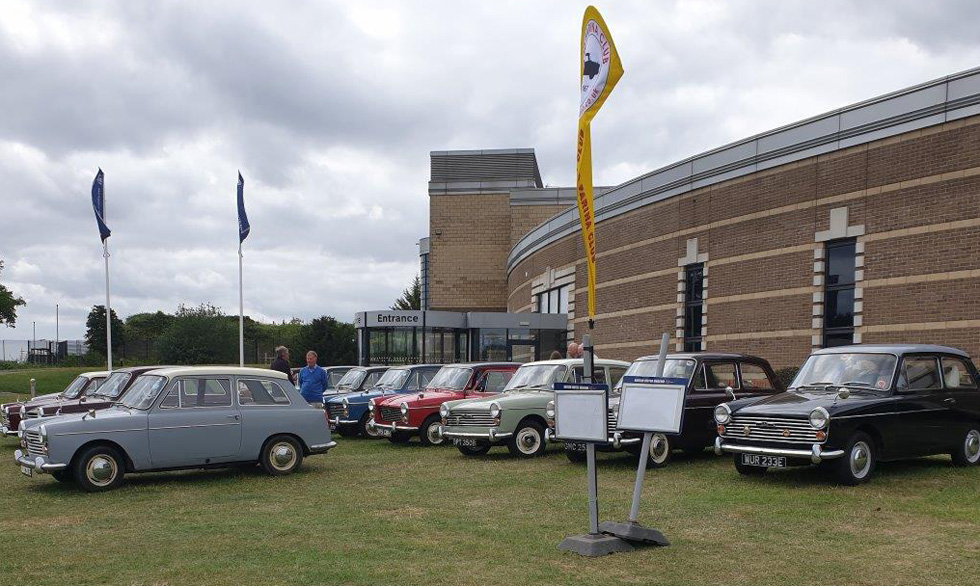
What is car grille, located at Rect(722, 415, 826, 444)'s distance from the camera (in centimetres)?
1059

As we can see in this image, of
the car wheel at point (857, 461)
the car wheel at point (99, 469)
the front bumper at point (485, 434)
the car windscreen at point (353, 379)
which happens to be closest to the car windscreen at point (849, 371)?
the car wheel at point (857, 461)

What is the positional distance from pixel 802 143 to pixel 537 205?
1108 inches

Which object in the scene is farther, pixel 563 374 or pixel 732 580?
pixel 563 374

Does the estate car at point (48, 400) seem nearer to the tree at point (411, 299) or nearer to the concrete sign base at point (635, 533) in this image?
the concrete sign base at point (635, 533)

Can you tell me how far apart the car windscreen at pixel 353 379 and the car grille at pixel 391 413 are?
3827mm

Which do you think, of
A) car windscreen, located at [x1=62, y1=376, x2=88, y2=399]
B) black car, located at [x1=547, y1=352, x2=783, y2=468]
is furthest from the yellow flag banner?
car windscreen, located at [x1=62, y1=376, x2=88, y2=399]

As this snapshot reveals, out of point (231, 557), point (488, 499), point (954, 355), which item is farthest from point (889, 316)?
point (231, 557)

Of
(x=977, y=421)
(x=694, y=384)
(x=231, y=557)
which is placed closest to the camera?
(x=231, y=557)

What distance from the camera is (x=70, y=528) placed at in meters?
9.12

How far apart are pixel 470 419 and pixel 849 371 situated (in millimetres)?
→ 5998

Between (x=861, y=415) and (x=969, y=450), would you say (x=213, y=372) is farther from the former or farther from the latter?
(x=969, y=450)

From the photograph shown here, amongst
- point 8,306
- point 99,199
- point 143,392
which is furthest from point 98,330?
point 143,392

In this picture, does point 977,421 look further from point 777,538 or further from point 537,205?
point 537,205

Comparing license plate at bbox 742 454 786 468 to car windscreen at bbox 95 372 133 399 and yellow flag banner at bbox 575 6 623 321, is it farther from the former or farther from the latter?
car windscreen at bbox 95 372 133 399
